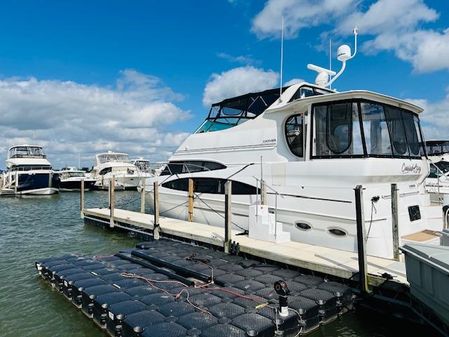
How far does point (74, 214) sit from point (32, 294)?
14.3m

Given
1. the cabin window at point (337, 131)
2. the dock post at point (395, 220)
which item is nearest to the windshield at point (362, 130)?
the cabin window at point (337, 131)

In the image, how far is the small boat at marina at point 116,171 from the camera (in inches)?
1674

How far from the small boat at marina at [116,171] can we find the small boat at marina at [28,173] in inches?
235

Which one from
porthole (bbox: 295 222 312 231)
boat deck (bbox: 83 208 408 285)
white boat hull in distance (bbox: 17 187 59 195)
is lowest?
boat deck (bbox: 83 208 408 285)

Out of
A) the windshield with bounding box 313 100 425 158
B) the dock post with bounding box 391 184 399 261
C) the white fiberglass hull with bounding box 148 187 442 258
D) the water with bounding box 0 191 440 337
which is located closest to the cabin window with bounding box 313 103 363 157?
the windshield with bounding box 313 100 425 158

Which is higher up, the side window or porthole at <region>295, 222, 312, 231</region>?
the side window

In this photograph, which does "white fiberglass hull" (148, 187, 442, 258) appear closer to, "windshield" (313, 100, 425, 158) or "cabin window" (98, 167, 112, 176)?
"windshield" (313, 100, 425, 158)

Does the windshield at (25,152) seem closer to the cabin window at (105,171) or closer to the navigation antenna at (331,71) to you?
the cabin window at (105,171)

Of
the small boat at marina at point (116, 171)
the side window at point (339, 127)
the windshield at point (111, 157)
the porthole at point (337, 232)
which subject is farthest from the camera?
the windshield at point (111, 157)

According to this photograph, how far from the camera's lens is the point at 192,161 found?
12984 mm

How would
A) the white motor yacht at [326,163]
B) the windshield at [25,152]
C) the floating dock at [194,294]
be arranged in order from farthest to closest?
1. the windshield at [25,152]
2. the white motor yacht at [326,163]
3. the floating dock at [194,294]

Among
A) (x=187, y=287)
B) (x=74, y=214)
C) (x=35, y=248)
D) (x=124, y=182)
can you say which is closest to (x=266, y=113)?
(x=187, y=287)

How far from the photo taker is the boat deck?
260 inches

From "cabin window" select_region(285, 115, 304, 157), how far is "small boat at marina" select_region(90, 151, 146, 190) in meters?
32.3
